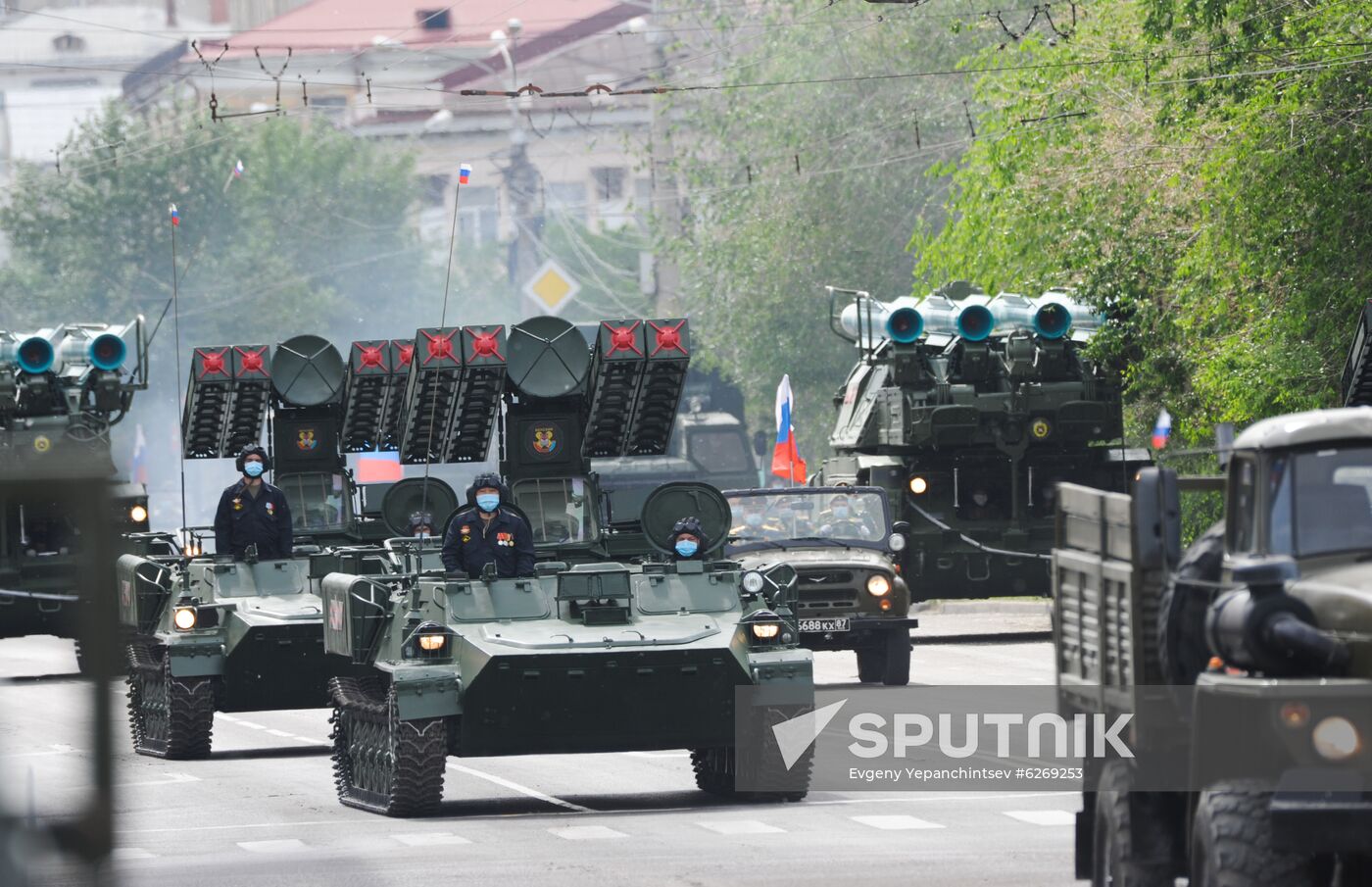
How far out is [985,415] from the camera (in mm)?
29250

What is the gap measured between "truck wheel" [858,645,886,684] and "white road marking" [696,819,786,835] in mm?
8788

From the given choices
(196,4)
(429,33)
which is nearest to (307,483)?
(429,33)

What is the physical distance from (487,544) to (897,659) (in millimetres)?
7774

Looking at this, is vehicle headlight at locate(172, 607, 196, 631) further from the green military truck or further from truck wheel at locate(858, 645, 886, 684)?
the green military truck

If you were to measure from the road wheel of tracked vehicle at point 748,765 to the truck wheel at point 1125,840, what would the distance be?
5.79m

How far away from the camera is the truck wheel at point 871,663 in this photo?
2375 cm

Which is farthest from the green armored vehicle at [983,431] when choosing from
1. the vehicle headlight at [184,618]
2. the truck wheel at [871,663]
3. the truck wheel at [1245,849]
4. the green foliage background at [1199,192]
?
the truck wheel at [1245,849]

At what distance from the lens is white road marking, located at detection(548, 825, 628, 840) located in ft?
47.1

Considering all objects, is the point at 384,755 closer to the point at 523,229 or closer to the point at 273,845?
the point at 273,845

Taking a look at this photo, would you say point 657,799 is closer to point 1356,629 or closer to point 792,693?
point 792,693

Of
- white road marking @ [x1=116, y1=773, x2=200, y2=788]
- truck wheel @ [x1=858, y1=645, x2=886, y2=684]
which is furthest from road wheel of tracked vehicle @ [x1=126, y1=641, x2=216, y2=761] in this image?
truck wheel @ [x1=858, y1=645, x2=886, y2=684]

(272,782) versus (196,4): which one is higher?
(196,4)

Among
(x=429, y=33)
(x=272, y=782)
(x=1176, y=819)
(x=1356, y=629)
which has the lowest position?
(x=272, y=782)

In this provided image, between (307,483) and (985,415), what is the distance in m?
9.25
